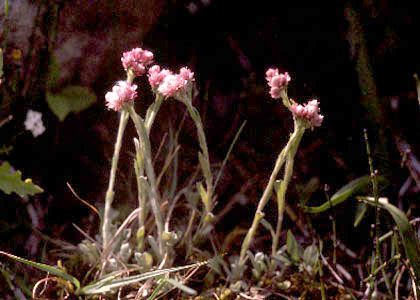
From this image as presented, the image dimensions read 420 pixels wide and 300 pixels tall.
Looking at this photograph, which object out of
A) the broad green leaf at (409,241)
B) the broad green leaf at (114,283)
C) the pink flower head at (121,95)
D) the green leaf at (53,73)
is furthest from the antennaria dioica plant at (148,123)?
the broad green leaf at (409,241)

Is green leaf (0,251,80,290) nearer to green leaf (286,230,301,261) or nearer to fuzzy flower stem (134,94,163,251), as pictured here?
fuzzy flower stem (134,94,163,251)

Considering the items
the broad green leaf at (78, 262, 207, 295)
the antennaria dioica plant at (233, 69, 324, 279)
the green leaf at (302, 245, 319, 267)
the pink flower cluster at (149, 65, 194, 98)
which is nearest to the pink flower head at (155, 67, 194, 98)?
the pink flower cluster at (149, 65, 194, 98)

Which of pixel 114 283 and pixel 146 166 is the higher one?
pixel 146 166

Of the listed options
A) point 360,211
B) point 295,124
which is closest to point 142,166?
point 295,124

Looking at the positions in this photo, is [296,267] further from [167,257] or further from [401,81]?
[401,81]

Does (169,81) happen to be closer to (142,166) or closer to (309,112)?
(142,166)

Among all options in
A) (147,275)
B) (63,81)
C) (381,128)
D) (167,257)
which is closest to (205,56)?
(63,81)

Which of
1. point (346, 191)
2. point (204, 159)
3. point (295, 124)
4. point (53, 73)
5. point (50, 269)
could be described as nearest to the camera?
point (50, 269)
